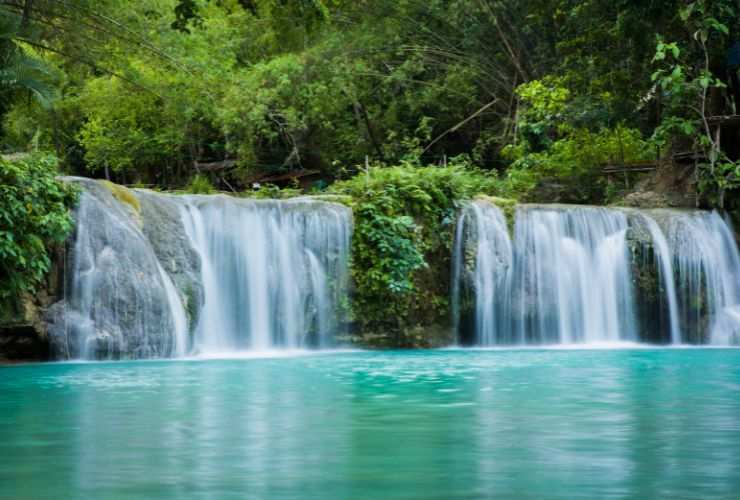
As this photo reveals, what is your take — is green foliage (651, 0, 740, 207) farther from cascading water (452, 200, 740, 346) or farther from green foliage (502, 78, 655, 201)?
green foliage (502, 78, 655, 201)

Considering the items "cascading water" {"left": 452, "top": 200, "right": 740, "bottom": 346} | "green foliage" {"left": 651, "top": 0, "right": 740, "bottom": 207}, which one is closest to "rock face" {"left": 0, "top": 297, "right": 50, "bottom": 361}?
"cascading water" {"left": 452, "top": 200, "right": 740, "bottom": 346}

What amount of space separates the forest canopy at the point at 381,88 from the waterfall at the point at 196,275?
2983 millimetres

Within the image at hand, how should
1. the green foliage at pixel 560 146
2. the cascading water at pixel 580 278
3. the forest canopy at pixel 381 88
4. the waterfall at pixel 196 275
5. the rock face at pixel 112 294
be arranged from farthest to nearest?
the green foliage at pixel 560 146, the forest canopy at pixel 381 88, the cascading water at pixel 580 278, the waterfall at pixel 196 275, the rock face at pixel 112 294

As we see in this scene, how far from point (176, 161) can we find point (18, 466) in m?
32.9

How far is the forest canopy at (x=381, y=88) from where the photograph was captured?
797 inches

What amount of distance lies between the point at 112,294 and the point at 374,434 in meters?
8.97

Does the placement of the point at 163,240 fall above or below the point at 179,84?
below

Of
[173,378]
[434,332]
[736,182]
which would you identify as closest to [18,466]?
[173,378]

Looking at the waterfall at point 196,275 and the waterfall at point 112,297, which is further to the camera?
the waterfall at point 196,275

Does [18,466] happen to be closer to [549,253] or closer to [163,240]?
[163,240]

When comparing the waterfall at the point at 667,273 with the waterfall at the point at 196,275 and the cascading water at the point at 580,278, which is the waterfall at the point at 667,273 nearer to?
the cascading water at the point at 580,278

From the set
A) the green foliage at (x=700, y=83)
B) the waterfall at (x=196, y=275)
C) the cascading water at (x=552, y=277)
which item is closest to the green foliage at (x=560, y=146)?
the green foliage at (x=700, y=83)

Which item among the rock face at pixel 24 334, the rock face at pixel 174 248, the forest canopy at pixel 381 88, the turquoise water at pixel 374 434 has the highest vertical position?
the forest canopy at pixel 381 88

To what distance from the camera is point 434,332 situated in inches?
719
